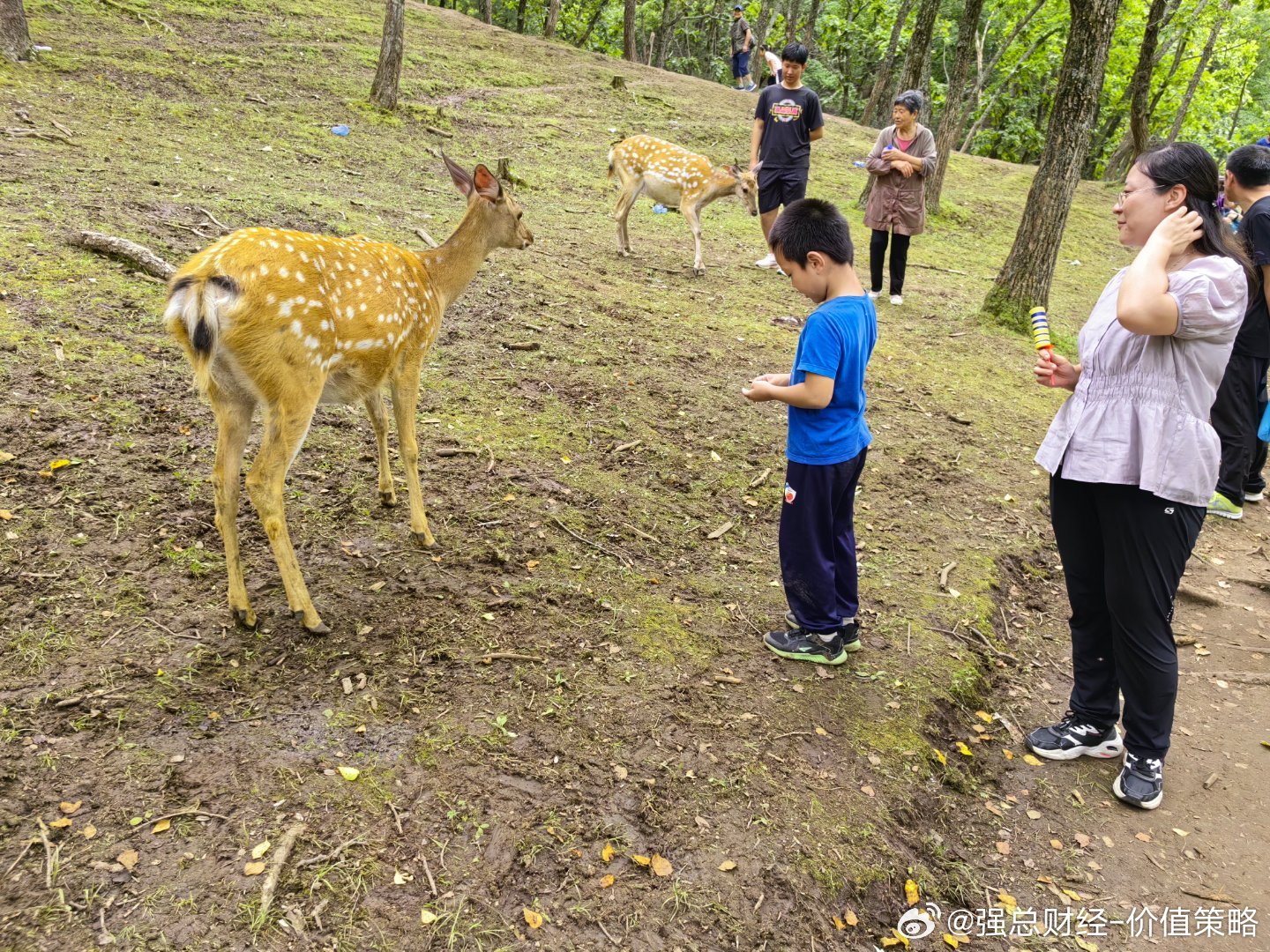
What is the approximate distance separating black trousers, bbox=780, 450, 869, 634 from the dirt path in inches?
43.0

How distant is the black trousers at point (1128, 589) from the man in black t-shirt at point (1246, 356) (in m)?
1.94

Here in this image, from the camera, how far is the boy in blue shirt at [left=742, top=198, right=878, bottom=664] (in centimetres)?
337

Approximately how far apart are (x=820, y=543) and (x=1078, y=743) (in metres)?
1.45

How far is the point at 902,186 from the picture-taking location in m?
8.68

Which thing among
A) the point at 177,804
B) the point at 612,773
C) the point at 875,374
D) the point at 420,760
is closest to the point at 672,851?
the point at 612,773

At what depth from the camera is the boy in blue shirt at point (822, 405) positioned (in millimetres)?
3367

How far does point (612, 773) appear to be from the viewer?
3.14 metres

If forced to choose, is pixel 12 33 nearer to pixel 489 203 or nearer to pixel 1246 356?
pixel 489 203

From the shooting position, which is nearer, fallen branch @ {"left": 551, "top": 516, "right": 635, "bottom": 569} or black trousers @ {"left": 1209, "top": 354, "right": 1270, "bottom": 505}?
fallen branch @ {"left": 551, "top": 516, "right": 635, "bottom": 569}

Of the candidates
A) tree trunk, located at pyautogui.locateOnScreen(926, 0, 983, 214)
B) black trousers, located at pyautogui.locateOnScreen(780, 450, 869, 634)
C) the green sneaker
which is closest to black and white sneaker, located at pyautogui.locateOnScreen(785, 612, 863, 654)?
black trousers, located at pyautogui.locateOnScreen(780, 450, 869, 634)

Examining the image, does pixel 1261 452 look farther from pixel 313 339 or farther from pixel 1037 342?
pixel 313 339

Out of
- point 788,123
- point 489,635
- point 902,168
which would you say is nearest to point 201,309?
point 489,635

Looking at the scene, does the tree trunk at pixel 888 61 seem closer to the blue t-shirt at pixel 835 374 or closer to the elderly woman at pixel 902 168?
the elderly woman at pixel 902 168

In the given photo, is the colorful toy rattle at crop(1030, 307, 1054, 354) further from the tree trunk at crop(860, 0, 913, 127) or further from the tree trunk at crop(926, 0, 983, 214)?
the tree trunk at crop(860, 0, 913, 127)
